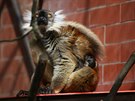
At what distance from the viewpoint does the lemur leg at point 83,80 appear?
2.56 m

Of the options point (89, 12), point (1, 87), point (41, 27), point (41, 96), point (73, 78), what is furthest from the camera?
point (1, 87)

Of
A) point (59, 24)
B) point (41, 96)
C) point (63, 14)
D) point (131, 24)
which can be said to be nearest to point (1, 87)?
point (63, 14)

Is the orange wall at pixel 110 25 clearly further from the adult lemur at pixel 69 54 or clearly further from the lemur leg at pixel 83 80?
the lemur leg at pixel 83 80

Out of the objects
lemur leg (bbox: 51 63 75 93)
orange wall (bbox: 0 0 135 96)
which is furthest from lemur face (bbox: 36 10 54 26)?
orange wall (bbox: 0 0 135 96)

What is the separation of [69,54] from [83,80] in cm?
23

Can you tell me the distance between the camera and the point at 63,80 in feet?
8.74

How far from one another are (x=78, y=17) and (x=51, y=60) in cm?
65

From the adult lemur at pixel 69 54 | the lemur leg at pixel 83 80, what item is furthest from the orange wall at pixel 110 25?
the lemur leg at pixel 83 80

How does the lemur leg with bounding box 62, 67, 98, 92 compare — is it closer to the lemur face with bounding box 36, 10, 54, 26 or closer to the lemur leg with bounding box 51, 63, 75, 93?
the lemur leg with bounding box 51, 63, 75, 93

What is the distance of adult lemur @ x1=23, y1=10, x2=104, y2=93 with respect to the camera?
2586 mm

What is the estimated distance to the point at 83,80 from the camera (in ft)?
8.47

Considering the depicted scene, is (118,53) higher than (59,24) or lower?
lower

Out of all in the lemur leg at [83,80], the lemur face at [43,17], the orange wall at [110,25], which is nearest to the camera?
the lemur leg at [83,80]

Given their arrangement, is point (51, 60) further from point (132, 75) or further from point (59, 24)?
point (132, 75)
